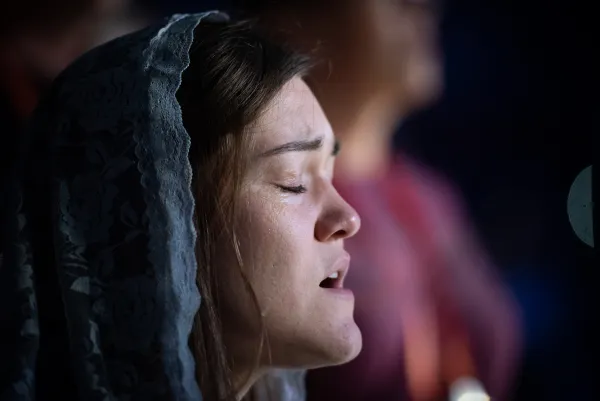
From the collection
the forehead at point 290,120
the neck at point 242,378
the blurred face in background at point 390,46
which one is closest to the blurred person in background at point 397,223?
the blurred face in background at point 390,46

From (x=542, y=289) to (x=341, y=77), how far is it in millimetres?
531

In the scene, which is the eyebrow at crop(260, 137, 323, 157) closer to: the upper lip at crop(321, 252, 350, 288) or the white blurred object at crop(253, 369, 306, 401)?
the upper lip at crop(321, 252, 350, 288)

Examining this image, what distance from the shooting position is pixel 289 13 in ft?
3.63

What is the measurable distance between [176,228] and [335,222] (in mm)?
270

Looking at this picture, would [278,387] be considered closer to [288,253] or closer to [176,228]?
[288,253]

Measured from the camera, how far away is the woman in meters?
0.71

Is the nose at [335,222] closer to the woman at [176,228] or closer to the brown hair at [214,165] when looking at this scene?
the woman at [176,228]

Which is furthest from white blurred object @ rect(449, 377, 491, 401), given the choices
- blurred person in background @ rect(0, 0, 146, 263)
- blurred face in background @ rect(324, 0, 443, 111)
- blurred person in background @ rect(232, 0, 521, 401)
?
blurred person in background @ rect(0, 0, 146, 263)

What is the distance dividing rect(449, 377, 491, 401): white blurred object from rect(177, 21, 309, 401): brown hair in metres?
0.42

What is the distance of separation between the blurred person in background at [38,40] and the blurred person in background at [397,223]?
0.82ft

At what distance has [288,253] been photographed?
0.84m

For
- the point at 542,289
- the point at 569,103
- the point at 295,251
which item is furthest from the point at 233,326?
the point at 569,103

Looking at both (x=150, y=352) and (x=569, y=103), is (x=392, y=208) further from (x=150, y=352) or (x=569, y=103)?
(x=150, y=352)

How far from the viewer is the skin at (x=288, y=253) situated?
83 cm
